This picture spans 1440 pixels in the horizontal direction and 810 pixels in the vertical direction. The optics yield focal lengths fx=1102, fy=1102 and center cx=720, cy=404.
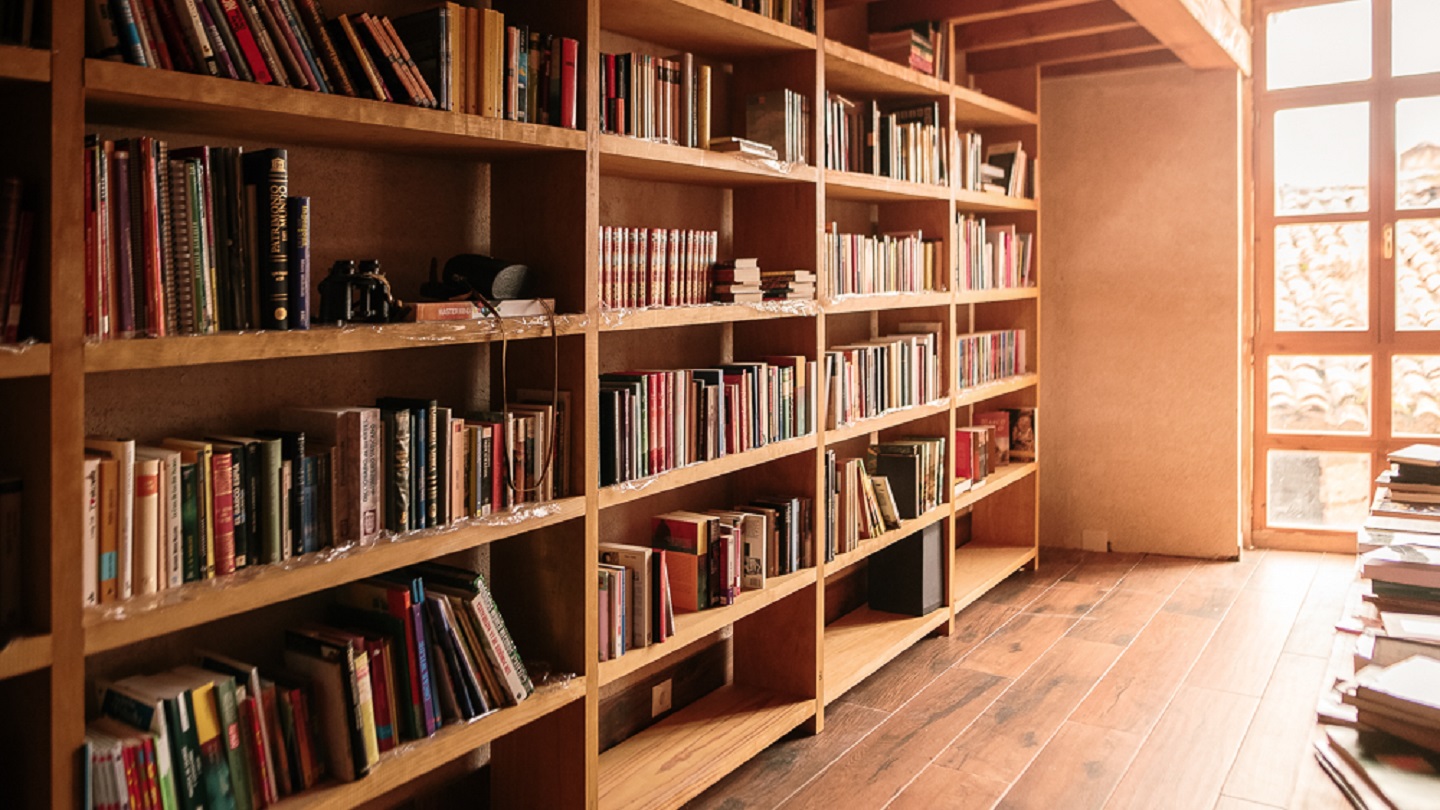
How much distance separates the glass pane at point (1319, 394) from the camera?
5531 millimetres

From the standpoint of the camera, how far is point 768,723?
3.26 m

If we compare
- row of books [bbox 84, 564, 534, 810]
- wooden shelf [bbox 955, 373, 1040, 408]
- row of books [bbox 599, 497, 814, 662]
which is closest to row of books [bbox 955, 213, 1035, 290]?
wooden shelf [bbox 955, 373, 1040, 408]

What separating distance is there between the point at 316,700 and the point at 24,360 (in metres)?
0.82

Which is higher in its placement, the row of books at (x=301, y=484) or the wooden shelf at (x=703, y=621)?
the row of books at (x=301, y=484)

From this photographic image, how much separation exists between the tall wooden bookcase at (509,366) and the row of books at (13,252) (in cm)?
2

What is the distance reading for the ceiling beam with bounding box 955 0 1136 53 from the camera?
4551 mm

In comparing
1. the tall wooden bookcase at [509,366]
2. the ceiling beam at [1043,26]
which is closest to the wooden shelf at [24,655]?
the tall wooden bookcase at [509,366]

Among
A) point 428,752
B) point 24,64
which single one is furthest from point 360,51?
point 428,752

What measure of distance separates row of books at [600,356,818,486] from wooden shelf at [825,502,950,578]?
49cm

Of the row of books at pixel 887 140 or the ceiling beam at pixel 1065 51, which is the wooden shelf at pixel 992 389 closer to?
the row of books at pixel 887 140

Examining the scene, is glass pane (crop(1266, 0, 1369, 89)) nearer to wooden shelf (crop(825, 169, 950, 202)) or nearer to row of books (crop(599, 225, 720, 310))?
wooden shelf (crop(825, 169, 950, 202))

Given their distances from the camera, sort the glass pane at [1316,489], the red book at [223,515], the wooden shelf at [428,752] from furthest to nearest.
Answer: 1. the glass pane at [1316,489]
2. the wooden shelf at [428,752]
3. the red book at [223,515]

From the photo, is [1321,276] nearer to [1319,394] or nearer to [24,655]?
[1319,394]

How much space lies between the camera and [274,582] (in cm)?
181
